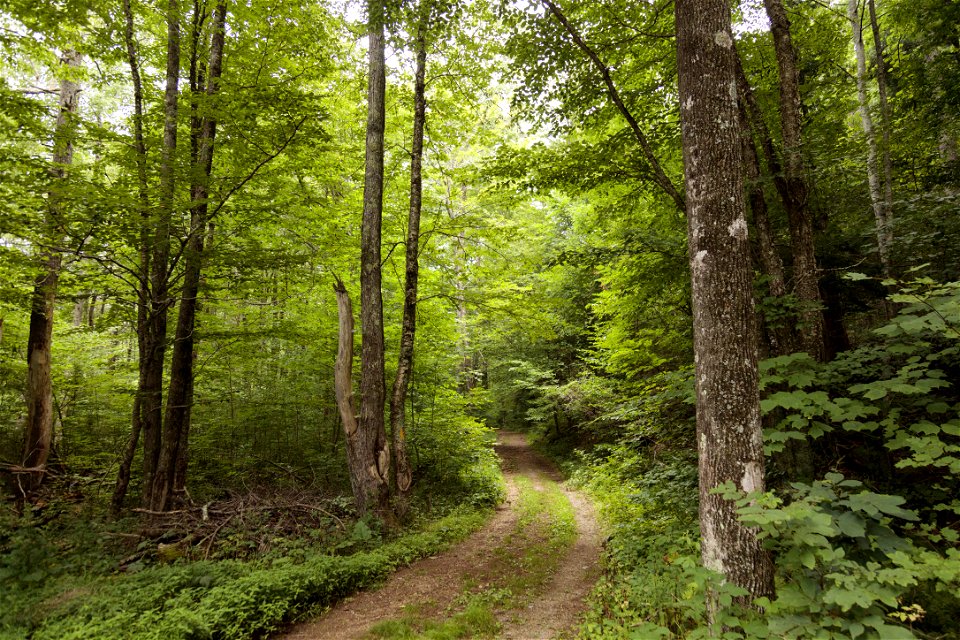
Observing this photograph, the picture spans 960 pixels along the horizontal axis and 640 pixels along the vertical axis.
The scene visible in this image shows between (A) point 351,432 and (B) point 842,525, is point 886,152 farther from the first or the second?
(A) point 351,432

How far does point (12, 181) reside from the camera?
5.85m

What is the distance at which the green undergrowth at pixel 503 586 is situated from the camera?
4781 millimetres

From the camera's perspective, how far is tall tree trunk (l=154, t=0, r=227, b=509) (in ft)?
24.8

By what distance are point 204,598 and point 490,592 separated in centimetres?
346

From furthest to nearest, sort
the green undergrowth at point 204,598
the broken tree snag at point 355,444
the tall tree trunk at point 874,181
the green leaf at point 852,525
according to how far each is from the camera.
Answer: the broken tree snag at point 355,444 < the tall tree trunk at point 874,181 < the green undergrowth at point 204,598 < the green leaf at point 852,525

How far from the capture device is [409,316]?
9336mm

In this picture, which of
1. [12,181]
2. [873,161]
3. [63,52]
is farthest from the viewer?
[63,52]

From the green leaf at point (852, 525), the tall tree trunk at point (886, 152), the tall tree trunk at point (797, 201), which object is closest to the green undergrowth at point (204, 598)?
the green leaf at point (852, 525)

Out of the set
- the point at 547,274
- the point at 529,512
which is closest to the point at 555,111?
the point at 547,274

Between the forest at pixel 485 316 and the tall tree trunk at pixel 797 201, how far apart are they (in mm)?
69

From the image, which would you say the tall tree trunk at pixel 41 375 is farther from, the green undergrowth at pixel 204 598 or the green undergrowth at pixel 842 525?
the green undergrowth at pixel 842 525

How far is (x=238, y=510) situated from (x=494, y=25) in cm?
1149

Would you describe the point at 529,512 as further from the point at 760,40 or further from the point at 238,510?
the point at 760,40

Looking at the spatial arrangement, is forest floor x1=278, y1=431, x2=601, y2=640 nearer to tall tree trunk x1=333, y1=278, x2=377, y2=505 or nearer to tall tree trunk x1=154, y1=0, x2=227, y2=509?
tall tree trunk x1=333, y1=278, x2=377, y2=505
